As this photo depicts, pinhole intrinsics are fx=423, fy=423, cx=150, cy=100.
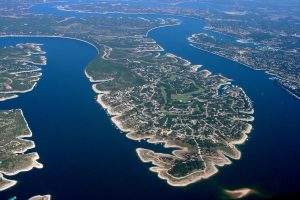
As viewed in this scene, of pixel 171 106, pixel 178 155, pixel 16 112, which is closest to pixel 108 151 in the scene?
pixel 178 155

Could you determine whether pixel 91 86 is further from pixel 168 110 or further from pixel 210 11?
pixel 210 11

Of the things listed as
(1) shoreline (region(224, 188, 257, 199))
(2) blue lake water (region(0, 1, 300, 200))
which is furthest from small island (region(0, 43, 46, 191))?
(1) shoreline (region(224, 188, 257, 199))

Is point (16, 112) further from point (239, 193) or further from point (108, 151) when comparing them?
point (239, 193)

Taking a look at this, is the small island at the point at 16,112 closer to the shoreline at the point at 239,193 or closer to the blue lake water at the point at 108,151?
the blue lake water at the point at 108,151

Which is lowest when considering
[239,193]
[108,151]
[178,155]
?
[239,193]

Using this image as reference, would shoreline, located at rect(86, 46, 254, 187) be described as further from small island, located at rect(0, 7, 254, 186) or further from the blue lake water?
the blue lake water

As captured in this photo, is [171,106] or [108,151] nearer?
[108,151]

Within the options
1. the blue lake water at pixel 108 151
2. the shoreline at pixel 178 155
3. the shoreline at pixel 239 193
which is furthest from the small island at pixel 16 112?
the shoreline at pixel 239 193

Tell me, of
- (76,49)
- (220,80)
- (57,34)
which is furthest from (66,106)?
(57,34)
